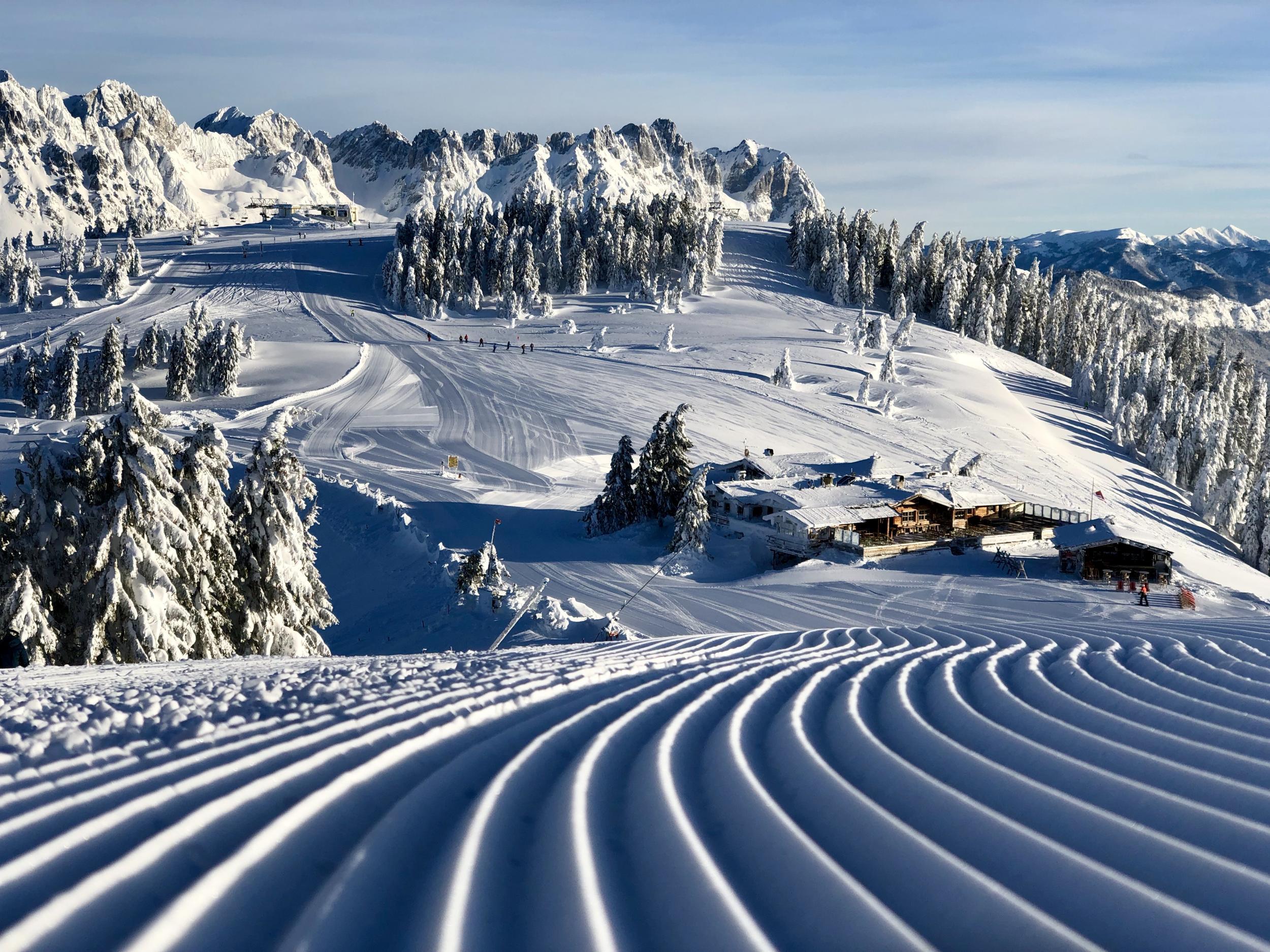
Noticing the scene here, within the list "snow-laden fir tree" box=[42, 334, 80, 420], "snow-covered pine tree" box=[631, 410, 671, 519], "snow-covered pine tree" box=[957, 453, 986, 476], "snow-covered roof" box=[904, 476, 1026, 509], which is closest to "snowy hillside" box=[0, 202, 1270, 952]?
"snow-covered roof" box=[904, 476, 1026, 509]

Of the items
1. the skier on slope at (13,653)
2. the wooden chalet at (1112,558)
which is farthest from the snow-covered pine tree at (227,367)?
the wooden chalet at (1112,558)

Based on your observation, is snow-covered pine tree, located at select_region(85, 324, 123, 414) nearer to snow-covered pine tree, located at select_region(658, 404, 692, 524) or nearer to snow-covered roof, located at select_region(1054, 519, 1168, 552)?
snow-covered pine tree, located at select_region(658, 404, 692, 524)

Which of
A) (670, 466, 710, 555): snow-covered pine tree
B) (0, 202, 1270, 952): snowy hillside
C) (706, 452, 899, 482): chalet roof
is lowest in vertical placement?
(670, 466, 710, 555): snow-covered pine tree

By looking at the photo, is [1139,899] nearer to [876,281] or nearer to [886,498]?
[886,498]

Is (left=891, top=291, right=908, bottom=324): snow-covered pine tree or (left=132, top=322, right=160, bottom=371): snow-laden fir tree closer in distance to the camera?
(left=132, top=322, right=160, bottom=371): snow-laden fir tree

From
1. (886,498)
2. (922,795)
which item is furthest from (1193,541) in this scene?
(922,795)

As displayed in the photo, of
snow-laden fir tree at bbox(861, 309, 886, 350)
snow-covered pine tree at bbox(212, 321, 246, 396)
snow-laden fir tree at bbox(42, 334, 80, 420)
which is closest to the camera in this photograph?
snow-laden fir tree at bbox(42, 334, 80, 420)

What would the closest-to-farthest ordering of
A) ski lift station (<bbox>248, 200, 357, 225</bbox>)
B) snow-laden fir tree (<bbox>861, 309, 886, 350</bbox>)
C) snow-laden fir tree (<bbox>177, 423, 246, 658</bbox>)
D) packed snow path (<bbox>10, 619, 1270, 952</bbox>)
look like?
1. packed snow path (<bbox>10, 619, 1270, 952</bbox>)
2. snow-laden fir tree (<bbox>177, 423, 246, 658</bbox>)
3. snow-laden fir tree (<bbox>861, 309, 886, 350</bbox>)
4. ski lift station (<bbox>248, 200, 357, 225</bbox>)
